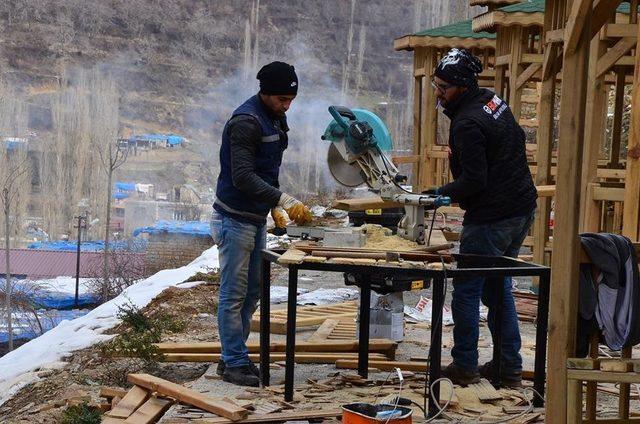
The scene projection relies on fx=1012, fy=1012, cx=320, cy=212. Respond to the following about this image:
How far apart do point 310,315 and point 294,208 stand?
2.89 metres

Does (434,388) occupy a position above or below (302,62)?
below

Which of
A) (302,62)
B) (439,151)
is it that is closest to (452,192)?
(439,151)

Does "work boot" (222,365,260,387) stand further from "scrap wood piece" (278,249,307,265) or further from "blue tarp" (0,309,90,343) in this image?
"blue tarp" (0,309,90,343)

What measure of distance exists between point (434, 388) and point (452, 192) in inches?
43.1

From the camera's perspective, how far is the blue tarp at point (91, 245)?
1430 inches

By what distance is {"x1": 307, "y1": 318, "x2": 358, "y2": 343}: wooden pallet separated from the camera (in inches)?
288

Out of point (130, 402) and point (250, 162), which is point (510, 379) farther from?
point (130, 402)

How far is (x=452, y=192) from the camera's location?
557cm

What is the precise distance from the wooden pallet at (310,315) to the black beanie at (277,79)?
2453 millimetres

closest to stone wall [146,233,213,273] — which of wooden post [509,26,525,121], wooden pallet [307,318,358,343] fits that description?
wooden post [509,26,525,121]

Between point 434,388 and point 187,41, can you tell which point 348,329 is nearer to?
point 434,388

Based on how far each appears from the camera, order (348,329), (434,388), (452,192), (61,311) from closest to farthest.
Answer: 1. (434,388)
2. (452,192)
3. (348,329)
4. (61,311)

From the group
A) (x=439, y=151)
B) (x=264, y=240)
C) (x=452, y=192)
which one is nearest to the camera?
(x=452, y=192)

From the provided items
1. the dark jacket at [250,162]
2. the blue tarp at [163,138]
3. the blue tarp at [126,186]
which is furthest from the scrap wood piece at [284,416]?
the blue tarp at [163,138]
